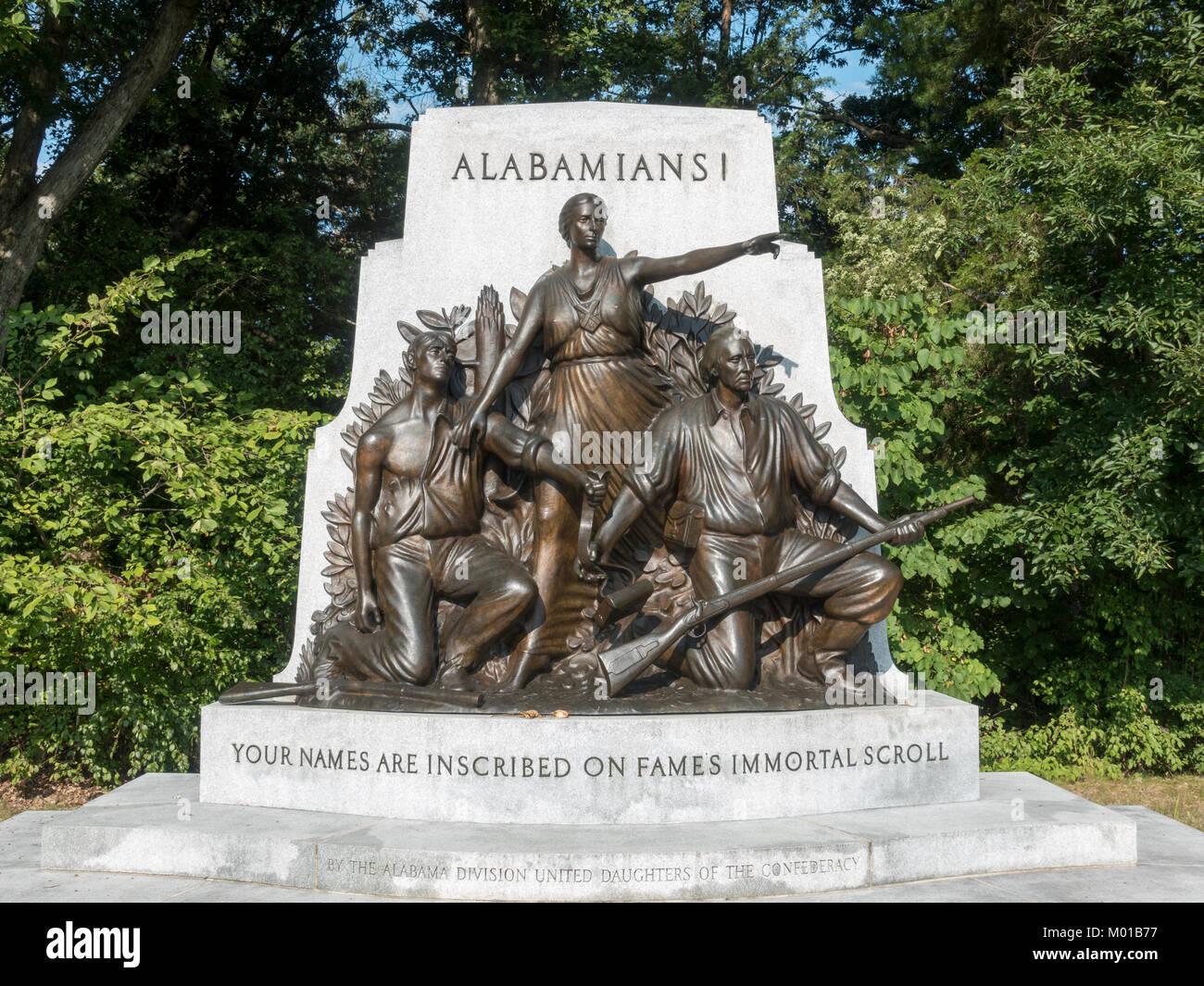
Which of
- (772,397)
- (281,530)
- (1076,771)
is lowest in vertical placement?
(1076,771)

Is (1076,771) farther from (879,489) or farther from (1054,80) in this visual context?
(1054,80)

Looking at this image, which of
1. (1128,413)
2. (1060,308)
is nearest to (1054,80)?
(1060,308)

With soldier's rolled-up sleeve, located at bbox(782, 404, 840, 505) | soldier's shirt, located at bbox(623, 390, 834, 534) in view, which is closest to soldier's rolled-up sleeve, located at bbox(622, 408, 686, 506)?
soldier's shirt, located at bbox(623, 390, 834, 534)

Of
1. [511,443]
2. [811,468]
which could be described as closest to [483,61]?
[511,443]

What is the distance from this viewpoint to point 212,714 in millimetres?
6586

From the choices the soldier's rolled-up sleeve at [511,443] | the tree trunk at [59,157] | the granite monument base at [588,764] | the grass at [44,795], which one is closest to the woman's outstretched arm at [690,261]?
the soldier's rolled-up sleeve at [511,443]

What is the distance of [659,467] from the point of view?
700 cm

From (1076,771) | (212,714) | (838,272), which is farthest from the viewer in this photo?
(838,272)

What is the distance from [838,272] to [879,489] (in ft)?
17.6

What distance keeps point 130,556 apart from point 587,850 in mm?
6329

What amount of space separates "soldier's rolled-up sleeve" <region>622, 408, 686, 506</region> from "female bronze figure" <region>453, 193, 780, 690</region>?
0.25m

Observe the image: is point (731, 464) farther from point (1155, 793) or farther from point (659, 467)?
point (1155, 793)

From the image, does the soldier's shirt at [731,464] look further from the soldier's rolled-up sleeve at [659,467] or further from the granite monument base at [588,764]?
the granite monument base at [588,764]

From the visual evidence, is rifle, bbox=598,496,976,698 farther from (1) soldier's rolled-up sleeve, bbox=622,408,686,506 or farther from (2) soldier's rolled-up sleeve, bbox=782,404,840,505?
(1) soldier's rolled-up sleeve, bbox=622,408,686,506
